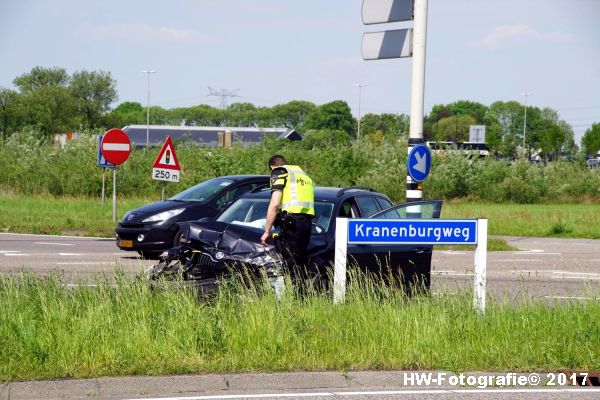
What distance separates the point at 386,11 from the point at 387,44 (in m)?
0.49

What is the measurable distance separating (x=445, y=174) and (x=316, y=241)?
37.1 m

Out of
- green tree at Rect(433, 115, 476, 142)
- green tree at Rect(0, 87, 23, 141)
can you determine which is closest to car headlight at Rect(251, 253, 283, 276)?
green tree at Rect(0, 87, 23, 141)

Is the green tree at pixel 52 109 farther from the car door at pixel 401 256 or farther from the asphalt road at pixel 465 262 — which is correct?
the car door at pixel 401 256

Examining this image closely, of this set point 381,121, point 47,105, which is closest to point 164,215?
point 47,105

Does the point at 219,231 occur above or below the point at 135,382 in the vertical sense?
above

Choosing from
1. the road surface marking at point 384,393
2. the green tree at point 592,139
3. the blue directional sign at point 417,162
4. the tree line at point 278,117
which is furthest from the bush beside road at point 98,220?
the green tree at point 592,139

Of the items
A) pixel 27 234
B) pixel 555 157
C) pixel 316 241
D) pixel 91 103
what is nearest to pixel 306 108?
pixel 91 103

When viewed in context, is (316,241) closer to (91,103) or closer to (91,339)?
(91,339)

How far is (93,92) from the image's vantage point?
108 meters

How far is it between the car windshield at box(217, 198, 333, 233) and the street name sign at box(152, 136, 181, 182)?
1158 cm

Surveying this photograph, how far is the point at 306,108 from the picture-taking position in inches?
5778

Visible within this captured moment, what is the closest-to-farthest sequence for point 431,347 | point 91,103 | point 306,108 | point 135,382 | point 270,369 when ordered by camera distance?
point 135,382, point 270,369, point 431,347, point 91,103, point 306,108

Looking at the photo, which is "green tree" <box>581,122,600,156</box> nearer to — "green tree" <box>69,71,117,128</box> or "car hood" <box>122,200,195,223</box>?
"green tree" <box>69,71,117,128</box>

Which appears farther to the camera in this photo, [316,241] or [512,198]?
[512,198]
